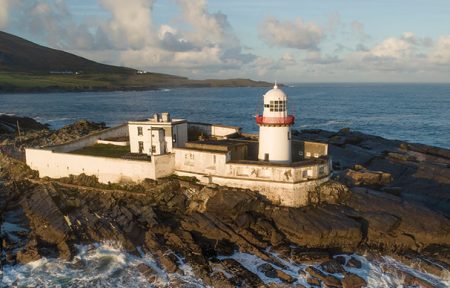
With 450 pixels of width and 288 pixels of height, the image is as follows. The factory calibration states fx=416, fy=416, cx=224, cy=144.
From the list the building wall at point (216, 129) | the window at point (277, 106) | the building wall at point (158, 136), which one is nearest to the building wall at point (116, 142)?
the building wall at point (158, 136)

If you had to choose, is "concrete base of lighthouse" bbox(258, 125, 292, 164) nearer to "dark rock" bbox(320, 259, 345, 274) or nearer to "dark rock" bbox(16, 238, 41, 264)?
"dark rock" bbox(320, 259, 345, 274)

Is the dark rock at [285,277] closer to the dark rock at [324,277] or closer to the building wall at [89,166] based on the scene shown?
the dark rock at [324,277]

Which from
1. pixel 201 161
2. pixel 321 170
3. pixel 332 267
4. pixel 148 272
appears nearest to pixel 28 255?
pixel 148 272

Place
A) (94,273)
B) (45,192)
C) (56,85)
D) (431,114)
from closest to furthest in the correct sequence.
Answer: (94,273), (45,192), (431,114), (56,85)

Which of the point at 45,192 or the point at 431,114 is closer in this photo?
the point at 45,192

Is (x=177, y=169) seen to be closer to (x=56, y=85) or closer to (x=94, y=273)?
(x=94, y=273)

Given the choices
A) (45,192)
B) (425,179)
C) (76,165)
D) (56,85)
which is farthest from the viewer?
(56,85)

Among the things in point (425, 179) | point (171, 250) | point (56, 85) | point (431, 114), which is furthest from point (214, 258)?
point (56, 85)
